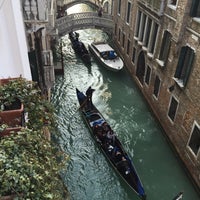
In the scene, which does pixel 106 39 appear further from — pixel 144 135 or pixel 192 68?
pixel 192 68

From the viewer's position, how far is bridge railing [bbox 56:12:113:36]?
16844mm

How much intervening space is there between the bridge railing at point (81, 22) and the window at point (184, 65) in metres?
9.41

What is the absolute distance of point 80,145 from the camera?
11.0m

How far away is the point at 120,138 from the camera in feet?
37.3

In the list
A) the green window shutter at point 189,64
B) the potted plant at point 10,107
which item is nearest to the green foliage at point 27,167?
the potted plant at point 10,107

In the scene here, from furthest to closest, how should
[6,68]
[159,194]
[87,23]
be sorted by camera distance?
1. [87,23]
2. [159,194]
3. [6,68]

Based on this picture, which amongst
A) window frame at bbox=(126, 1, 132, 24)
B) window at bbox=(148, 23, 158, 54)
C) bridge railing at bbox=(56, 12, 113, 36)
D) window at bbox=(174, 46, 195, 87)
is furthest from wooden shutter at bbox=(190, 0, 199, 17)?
bridge railing at bbox=(56, 12, 113, 36)

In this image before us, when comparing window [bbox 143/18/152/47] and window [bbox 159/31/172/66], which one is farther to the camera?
window [bbox 143/18/152/47]

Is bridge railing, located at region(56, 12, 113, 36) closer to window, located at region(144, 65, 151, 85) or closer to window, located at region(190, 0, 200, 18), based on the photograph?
window, located at region(144, 65, 151, 85)

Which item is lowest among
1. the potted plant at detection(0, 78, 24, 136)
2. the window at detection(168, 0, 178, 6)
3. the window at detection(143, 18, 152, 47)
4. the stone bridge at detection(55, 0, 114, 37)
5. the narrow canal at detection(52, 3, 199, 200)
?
the narrow canal at detection(52, 3, 199, 200)

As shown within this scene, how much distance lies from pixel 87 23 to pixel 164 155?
10809 mm

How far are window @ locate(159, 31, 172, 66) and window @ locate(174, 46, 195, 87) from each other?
110 centimetres

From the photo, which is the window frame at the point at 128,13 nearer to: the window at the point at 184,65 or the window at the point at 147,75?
the window at the point at 147,75

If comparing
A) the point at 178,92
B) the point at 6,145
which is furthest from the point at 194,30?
the point at 6,145
